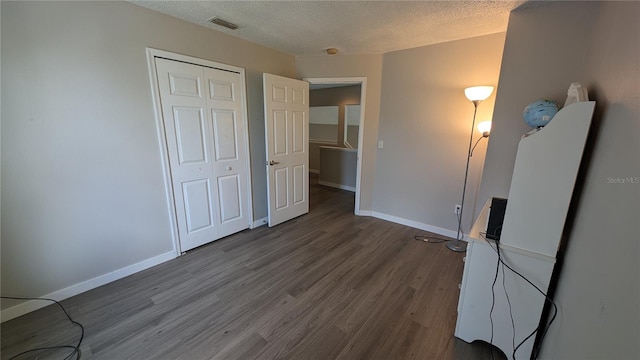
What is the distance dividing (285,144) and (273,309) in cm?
211

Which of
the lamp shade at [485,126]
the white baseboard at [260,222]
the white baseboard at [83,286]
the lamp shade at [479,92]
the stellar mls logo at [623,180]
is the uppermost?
the lamp shade at [479,92]

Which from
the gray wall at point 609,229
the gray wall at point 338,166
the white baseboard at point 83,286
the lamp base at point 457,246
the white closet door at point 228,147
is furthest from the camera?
the gray wall at point 338,166

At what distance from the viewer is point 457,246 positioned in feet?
9.23

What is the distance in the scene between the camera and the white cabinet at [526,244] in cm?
119

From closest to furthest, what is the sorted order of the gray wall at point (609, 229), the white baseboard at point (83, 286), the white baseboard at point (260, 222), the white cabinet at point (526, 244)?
1. the gray wall at point (609, 229)
2. the white cabinet at point (526, 244)
3. the white baseboard at point (83, 286)
4. the white baseboard at point (260, 222)

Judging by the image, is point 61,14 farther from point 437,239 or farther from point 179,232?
point 437,239

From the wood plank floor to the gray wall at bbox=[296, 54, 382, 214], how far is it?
1.40 metres

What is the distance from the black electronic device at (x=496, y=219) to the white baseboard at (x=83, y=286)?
2.86m

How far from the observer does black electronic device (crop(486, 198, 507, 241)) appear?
4.75 feet

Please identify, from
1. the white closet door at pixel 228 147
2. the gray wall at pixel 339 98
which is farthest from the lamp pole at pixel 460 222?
the gray wall at pixel 339 98

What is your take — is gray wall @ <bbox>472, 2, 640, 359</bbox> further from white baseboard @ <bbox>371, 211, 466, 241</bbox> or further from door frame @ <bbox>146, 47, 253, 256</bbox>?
door frame @ <bbox>146, 47, 253, 256</bbox>

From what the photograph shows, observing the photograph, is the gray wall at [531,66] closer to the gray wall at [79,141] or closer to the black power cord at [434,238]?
the black power cord at [434,238]

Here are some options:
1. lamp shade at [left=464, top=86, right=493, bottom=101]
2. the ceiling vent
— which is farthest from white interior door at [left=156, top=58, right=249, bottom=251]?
lamp shade at [left=464, top=86, right=493, bottom=101]

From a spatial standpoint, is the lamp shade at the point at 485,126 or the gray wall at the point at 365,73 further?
the gray wall at the point at 365,73
